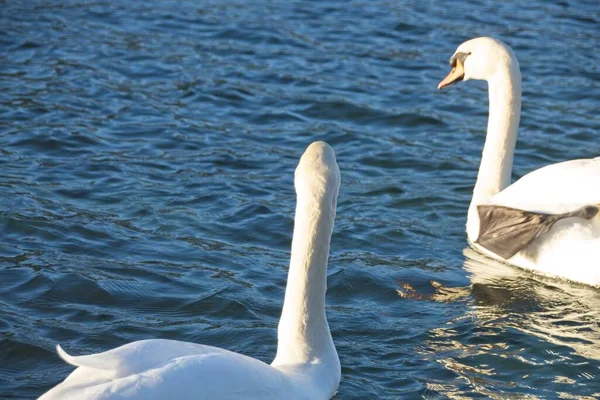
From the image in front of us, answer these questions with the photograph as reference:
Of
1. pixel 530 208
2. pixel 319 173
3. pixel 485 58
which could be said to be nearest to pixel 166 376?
pixel 319 173

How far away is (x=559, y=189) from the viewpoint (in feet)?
23.1

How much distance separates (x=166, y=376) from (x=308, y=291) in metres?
1.07

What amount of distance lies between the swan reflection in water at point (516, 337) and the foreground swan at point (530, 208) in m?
0.15

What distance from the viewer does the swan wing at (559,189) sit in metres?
6.89

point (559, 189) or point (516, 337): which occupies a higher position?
point (559, 189)

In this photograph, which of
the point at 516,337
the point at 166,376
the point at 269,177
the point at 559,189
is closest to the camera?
the point at 166,376

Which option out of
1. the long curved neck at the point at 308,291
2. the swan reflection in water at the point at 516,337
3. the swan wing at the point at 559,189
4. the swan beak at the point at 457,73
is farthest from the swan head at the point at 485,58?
the long curved neck at the point at 308,291

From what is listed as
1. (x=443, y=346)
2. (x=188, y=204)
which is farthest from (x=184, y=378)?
(x=188, y=204)

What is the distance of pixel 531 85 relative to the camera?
1175 cm

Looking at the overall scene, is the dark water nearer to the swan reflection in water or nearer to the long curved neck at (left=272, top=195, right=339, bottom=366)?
the swan reflection in water

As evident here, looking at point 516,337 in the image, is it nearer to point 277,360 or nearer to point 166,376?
point 277,360

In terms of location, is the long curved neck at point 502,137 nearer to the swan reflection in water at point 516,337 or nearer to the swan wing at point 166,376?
the swan reflection in water at point 516,337

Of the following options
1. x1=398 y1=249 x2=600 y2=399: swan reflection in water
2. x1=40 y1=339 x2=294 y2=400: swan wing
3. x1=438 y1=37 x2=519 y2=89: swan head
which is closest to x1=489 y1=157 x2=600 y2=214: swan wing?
x1=398 y1=249 x2=600 y2=399: swan reflection in water

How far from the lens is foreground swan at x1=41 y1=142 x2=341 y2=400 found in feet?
13.2
